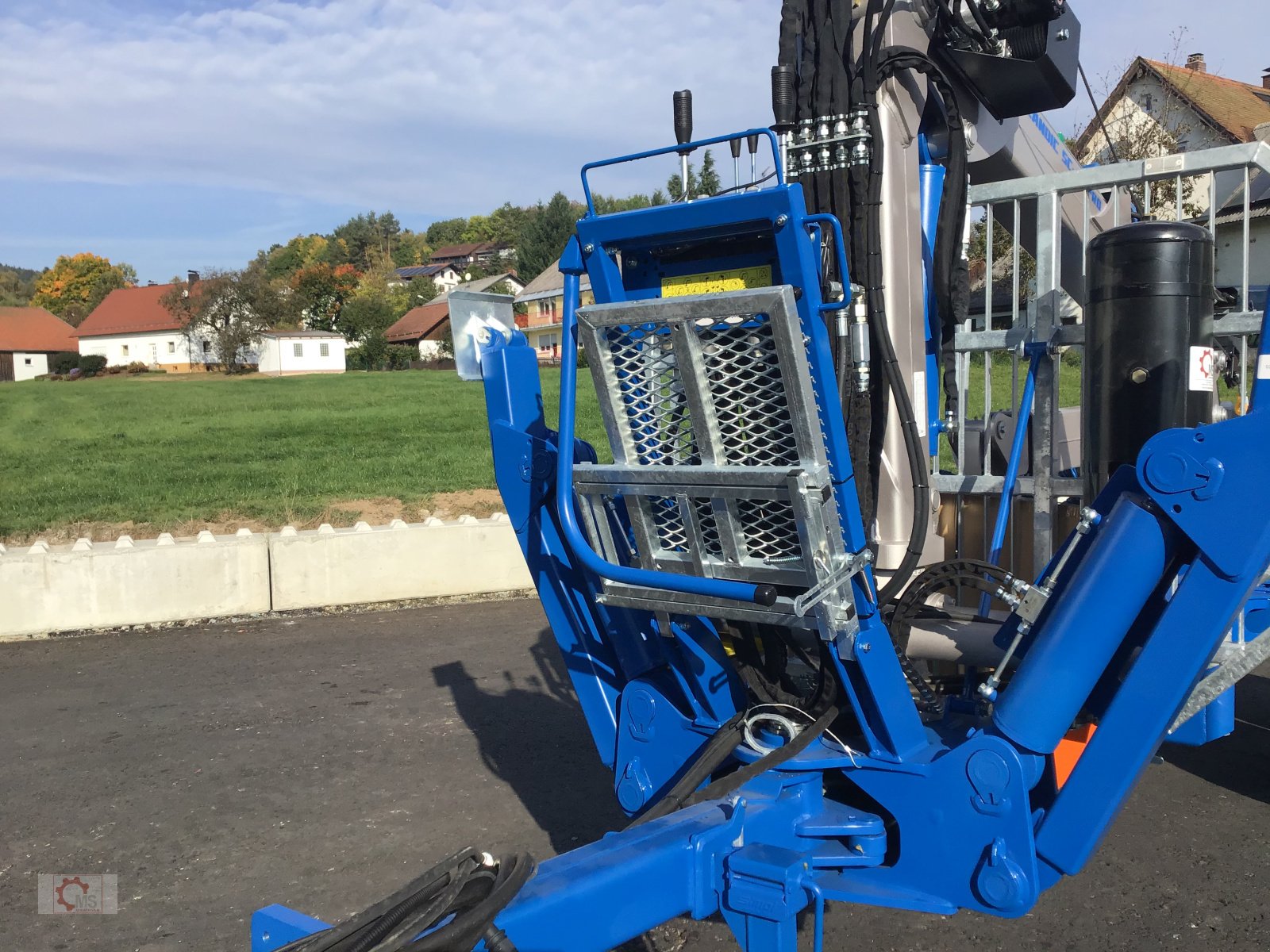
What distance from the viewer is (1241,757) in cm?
539

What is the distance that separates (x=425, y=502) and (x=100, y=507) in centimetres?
343

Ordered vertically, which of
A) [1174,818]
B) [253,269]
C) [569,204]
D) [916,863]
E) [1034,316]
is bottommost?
[1174,818]

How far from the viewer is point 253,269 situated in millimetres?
65125

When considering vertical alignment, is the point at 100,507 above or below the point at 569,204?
below

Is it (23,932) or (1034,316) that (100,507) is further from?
(1034,316)

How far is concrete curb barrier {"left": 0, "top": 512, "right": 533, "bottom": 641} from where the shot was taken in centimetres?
807

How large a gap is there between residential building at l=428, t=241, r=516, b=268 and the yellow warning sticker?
123m

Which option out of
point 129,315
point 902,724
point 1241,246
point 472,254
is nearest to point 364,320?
point 129,315

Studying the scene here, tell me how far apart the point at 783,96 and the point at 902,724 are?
73.7 inches

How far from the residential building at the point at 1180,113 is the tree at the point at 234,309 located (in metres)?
48.8

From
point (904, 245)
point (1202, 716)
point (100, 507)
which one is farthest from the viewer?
point (100, 507)

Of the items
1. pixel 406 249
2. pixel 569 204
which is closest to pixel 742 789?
pixel 569 204

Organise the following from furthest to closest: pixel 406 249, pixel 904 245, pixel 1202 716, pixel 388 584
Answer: pixel 406 249 → pixel 388 584 → pixel 904 245 → pixel 1202 716

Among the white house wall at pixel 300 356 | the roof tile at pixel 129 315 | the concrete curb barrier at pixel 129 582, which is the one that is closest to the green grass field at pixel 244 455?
the concrete curb barrier at pixel 129 582
